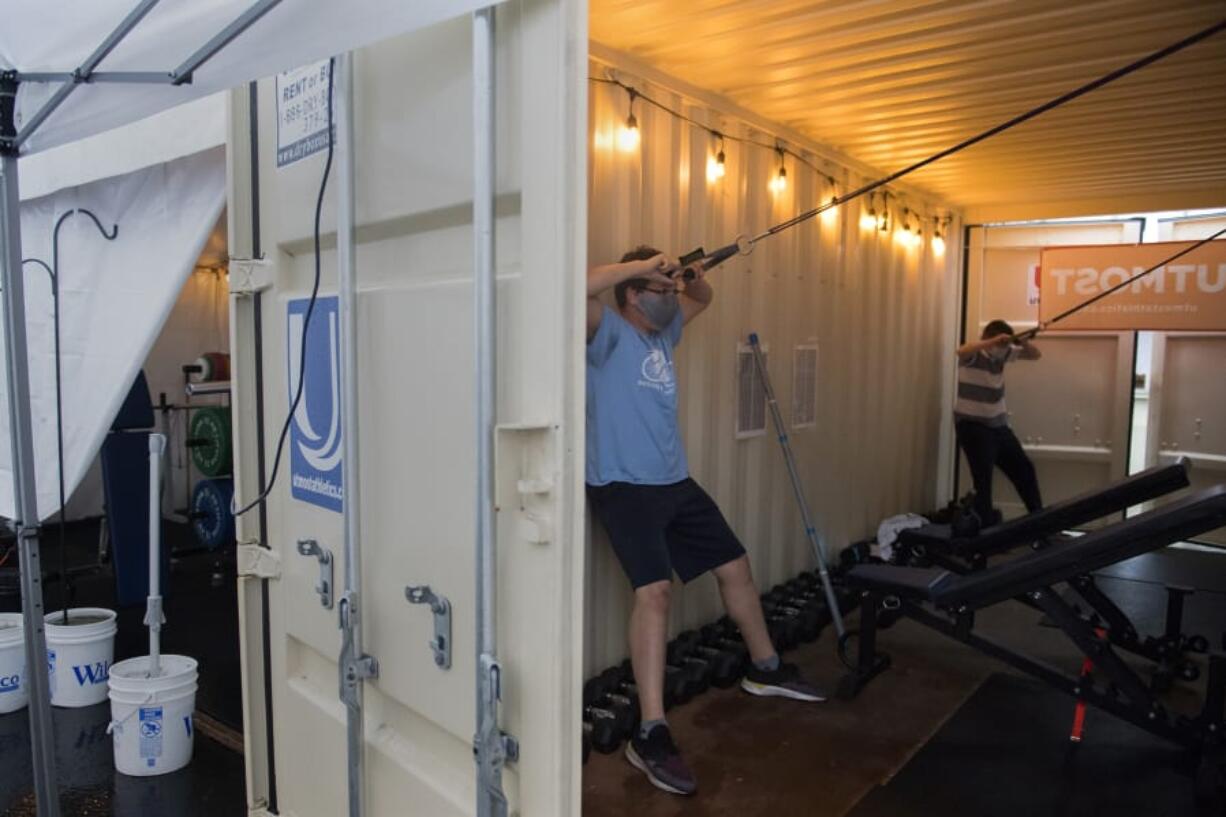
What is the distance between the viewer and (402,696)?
5.45 feet

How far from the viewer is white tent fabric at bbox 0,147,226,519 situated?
10.0 feet

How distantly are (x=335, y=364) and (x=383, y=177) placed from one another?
412 millimetres

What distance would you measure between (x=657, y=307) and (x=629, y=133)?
0.79 m

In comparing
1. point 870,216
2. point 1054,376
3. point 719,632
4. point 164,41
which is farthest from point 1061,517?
point 164,41

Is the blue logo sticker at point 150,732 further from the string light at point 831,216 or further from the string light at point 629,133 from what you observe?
the string light at point 831,216

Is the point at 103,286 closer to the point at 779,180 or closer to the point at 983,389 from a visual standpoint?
the point at 779,180

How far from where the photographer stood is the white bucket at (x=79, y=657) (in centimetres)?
355

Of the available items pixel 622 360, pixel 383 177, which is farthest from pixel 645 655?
pixel 383 177

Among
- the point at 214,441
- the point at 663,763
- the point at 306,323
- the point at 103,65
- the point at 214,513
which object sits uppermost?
the point at 103,65

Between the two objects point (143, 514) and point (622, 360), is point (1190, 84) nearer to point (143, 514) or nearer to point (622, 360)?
point (622, 360)

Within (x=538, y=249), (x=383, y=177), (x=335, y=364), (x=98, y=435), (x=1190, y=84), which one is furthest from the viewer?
(x=1190, y=84)

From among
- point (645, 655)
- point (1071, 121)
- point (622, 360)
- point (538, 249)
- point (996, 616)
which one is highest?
point (1071, 121)

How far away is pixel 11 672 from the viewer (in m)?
3.55

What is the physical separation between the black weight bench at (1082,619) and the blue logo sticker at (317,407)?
2.47 metres
